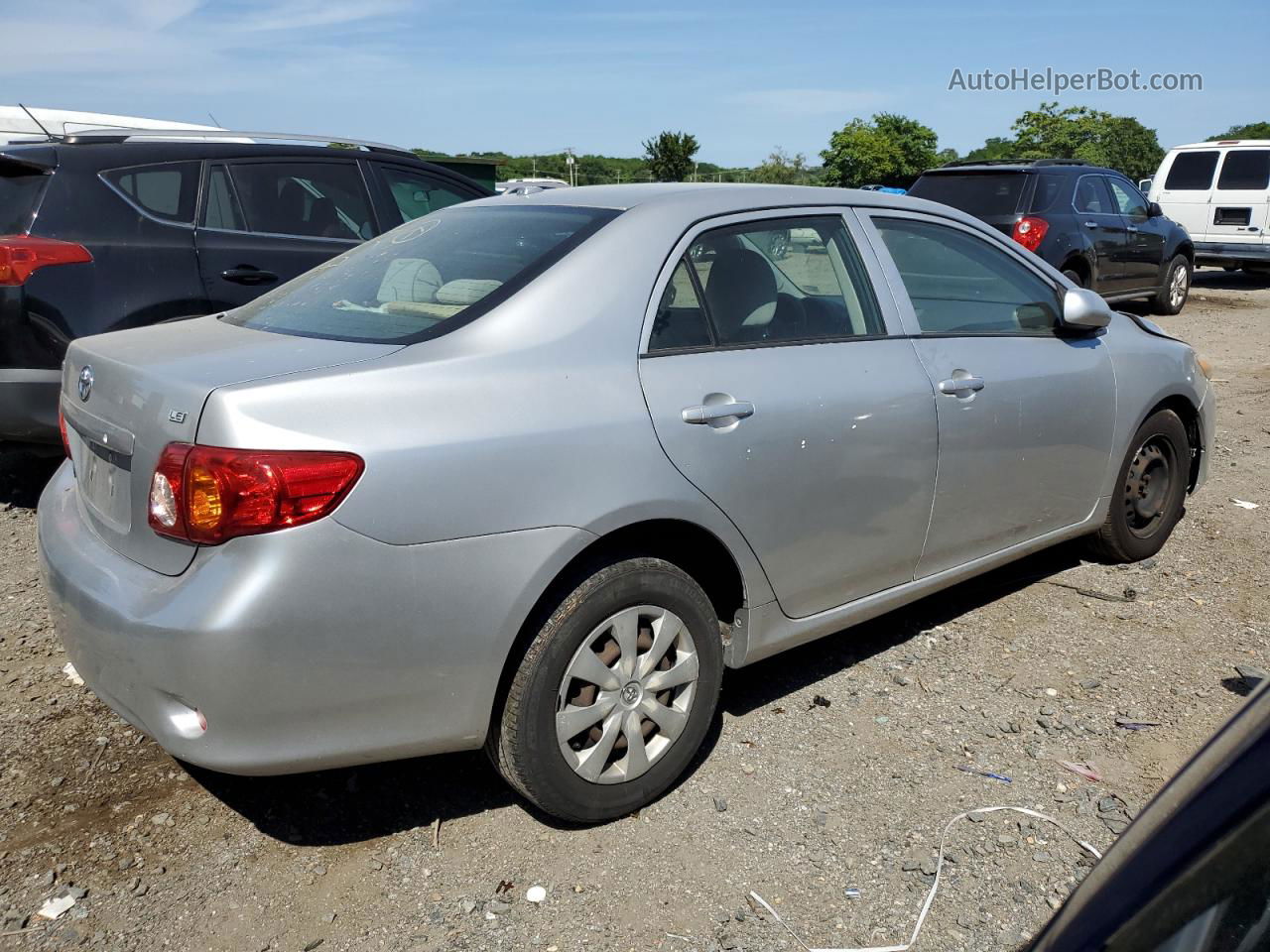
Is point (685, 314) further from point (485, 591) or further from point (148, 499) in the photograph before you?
point (148, 499)

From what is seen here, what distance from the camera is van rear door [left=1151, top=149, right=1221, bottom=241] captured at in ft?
55.6

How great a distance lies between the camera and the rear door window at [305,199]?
5.98m

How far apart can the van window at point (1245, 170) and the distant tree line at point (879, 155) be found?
22.7 metres

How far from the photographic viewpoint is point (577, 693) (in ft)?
9.36

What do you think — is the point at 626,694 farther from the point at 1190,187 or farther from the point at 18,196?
the point at 1190,187

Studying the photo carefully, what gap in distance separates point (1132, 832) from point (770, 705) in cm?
255

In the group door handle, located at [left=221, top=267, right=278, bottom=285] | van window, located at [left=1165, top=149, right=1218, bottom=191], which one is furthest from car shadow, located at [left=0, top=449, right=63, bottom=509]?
van window, located at [left=1165, top=149, right=1218, bottom=191]

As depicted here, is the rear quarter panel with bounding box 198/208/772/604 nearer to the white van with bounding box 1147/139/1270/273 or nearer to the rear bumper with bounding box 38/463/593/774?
the rear bumper with bounding box 38/463/593/774

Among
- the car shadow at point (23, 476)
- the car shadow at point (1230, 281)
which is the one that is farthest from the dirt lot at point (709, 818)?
the car shadow at point (1230, 281)

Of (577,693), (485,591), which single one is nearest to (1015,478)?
(577,693)

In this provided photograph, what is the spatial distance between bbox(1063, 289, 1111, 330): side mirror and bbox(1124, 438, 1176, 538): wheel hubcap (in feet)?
2.54

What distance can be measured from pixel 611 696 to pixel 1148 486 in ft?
10.1

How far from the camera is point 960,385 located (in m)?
3.71

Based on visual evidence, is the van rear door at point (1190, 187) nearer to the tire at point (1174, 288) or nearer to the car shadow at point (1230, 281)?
the car shadow at point (1230, 281)
